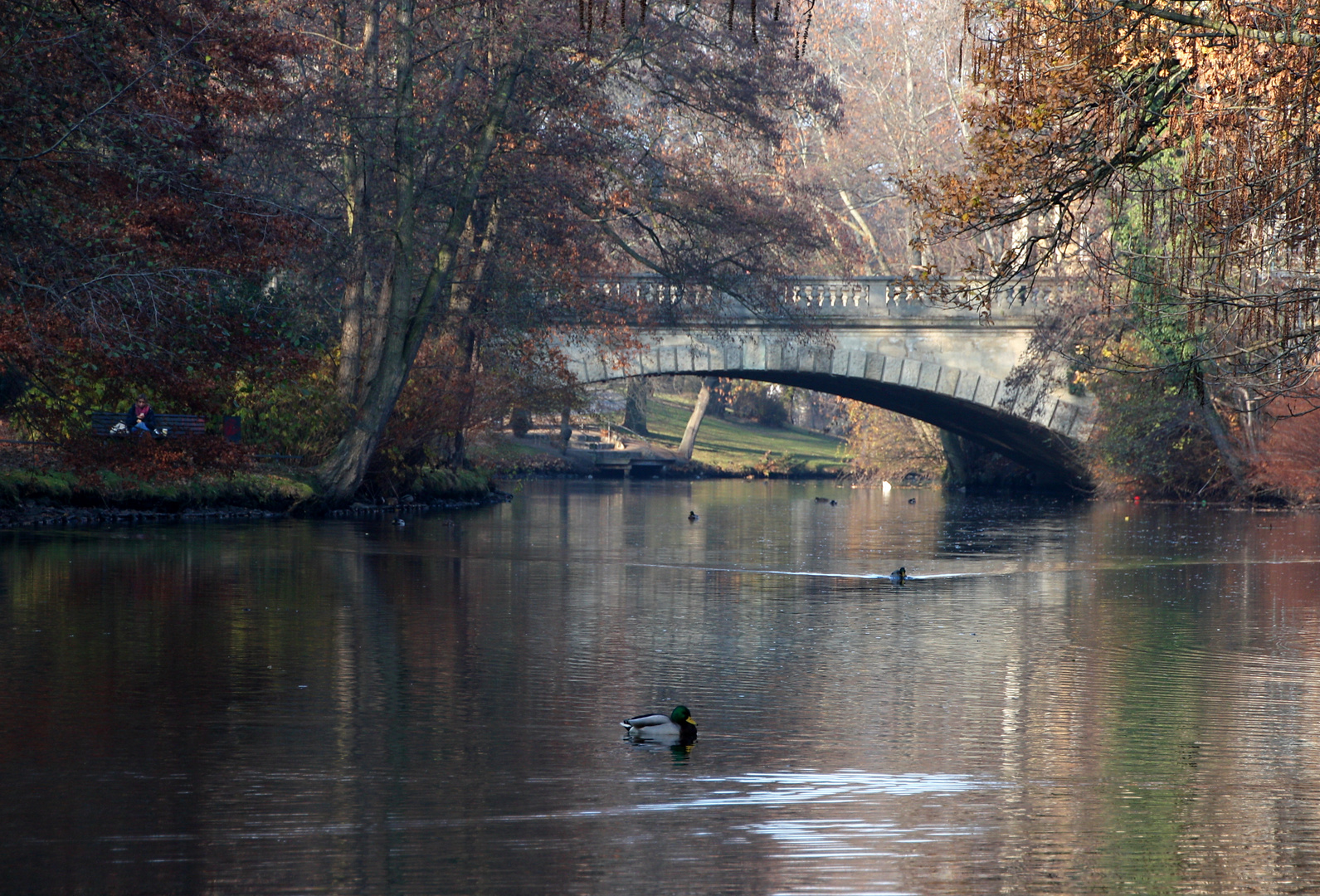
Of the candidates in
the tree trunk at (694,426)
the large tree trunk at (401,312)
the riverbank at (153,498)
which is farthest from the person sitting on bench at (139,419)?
the tree trunk at (694,426)

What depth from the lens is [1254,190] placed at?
10.5 meters

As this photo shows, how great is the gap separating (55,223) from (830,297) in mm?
24423

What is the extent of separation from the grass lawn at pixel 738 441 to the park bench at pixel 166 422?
3842 centimetres

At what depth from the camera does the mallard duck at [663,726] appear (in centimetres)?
793

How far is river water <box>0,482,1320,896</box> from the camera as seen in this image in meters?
5.97

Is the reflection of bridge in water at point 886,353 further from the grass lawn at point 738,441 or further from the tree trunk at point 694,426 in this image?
the grass lawn at point 738,441

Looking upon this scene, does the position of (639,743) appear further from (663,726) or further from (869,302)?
(869,302)

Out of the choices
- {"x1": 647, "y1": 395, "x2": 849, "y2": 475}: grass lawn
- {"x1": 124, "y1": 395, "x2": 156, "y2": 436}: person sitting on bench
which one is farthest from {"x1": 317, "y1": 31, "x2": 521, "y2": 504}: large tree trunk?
{"x1": 647, "y1": 395, "x2": 849, "y2": 475}: grass lawn

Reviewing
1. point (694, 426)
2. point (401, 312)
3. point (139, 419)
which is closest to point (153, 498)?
point (139, 419)

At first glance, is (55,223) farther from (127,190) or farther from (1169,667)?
(1169,667)

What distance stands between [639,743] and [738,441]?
58222 millimetres

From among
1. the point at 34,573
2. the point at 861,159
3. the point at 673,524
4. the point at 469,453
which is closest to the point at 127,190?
the point at 34,573

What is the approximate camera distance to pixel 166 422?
70.4 ft

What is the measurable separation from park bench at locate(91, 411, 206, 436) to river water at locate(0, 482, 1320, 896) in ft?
11.6
